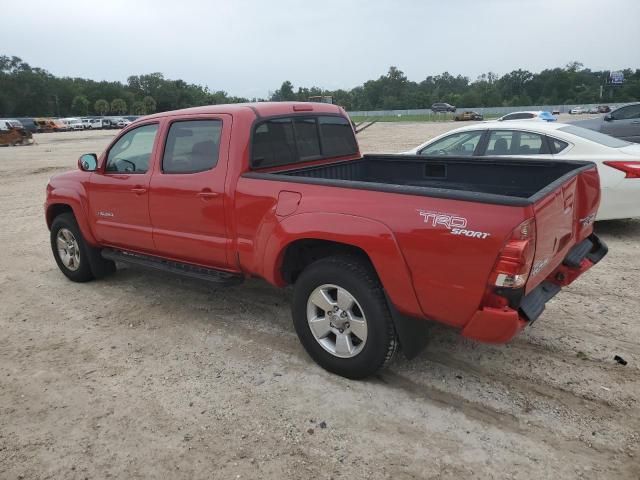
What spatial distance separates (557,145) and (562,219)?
378 centimetres

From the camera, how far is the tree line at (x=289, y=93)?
92.8 metres

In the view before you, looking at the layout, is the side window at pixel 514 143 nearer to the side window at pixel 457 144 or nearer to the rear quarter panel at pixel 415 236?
the side window at pixel 457 144

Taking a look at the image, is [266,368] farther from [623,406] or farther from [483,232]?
[623,406]

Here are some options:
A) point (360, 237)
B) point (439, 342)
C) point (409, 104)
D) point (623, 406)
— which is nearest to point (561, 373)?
point (623, 406)

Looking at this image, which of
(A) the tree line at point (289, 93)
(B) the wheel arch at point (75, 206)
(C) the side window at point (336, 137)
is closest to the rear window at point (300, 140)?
(C) the side window at point (336, 137)

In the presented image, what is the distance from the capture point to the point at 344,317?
3463 mm

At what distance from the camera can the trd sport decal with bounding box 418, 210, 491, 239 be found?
2.71 meters

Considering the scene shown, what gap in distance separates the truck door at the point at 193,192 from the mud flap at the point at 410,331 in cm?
164

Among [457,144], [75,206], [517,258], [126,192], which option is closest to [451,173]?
[517,258]

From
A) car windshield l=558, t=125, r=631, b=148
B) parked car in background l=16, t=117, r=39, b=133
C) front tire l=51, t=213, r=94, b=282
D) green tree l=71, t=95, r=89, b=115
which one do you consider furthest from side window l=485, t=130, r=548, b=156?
green tree l=71, t=95, r=89, b=115

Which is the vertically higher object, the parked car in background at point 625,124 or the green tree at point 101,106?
the green tree at point 101,106

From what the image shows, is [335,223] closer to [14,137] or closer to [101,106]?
[14,137]

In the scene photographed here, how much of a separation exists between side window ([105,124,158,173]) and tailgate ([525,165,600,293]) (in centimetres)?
350

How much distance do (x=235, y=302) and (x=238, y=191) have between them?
155 cm
